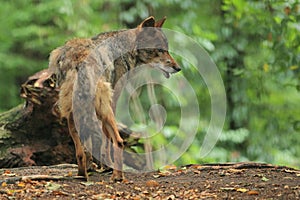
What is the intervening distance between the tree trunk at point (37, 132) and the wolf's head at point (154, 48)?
113 cm

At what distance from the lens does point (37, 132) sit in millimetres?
6906

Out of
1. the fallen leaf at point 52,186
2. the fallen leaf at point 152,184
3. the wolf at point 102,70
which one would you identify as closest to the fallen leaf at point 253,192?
the fallen leaf at point 152,184

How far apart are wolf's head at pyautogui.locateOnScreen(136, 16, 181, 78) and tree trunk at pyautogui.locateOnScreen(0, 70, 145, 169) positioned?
113 centimetres

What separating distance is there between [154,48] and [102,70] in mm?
947

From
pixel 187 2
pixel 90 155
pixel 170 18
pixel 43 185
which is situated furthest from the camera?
pixel 170 18

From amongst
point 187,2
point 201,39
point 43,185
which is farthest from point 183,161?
point 43,185

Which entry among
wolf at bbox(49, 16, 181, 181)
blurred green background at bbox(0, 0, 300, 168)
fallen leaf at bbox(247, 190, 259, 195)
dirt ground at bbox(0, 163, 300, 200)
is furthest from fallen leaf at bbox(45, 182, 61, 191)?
blurred green background at bbox(0, 0, 300, 168)

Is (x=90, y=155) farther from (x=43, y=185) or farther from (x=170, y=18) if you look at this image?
(x=170, y=18)

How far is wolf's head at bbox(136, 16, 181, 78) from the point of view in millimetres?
6023

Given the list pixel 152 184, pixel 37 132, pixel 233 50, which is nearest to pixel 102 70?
pixel 152 184

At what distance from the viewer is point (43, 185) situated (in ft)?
16.5

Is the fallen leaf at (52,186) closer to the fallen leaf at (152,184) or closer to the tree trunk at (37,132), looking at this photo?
the fallen leaf at (152,184)

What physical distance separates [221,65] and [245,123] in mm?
1471

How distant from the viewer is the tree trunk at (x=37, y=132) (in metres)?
6.61
